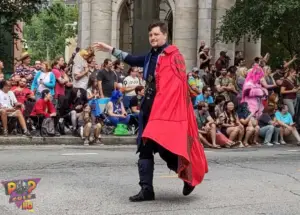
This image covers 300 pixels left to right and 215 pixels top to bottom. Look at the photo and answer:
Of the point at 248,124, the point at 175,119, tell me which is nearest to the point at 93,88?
the point at 248,124

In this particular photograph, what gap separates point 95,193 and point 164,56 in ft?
6.10

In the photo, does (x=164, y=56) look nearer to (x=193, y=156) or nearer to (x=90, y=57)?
(x=193, y=156)

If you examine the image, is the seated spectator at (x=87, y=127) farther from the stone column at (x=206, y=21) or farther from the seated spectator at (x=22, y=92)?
the stone column at (x=206, y=21)

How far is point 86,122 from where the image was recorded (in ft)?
47.9

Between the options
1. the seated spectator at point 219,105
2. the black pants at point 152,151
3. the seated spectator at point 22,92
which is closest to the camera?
the black pants at point 152,151

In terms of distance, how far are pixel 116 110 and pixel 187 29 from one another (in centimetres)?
910

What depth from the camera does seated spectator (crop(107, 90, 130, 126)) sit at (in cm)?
1555

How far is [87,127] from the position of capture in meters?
14.4

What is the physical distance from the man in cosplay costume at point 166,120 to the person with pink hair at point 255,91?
9849 mm

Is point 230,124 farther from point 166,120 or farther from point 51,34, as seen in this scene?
point 51,34

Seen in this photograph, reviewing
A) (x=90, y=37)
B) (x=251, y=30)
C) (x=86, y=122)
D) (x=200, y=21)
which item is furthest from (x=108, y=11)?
(x=86, y=122)

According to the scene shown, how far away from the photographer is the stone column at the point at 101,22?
81.6 ft

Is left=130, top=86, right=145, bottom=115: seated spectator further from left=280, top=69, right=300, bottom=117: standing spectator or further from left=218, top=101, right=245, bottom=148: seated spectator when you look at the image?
left=280, top=69, right=300, bottom=117: standing spectator

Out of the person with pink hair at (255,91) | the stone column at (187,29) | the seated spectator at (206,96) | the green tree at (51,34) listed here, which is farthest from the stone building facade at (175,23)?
the green tree at (51,34)
